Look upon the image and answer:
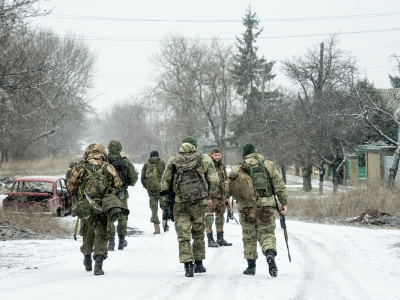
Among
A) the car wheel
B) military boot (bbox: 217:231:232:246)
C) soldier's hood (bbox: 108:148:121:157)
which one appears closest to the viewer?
soldier's hood (bbox: 108:148:121:157)

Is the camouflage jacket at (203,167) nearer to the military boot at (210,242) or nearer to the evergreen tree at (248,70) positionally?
the military boot at (210,242)

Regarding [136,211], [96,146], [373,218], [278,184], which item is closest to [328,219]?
[373,218]

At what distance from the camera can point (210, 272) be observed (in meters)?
7.80

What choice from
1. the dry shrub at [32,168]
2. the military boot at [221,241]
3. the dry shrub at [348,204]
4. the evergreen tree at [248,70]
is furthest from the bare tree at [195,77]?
the military boot at [221,241]

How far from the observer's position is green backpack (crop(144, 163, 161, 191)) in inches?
499

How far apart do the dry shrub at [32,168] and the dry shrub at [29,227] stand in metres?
24.7

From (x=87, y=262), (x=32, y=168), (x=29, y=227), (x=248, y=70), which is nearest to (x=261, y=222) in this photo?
(x=87, y=262)

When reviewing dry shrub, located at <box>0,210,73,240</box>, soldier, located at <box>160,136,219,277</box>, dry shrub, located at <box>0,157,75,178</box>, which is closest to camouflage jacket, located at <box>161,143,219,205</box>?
soldier, located at <box>160,136,219,277</box>

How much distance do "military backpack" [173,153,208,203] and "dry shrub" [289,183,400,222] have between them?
31.6ft

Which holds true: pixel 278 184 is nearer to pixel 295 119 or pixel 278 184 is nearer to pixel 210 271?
pixel 210 271

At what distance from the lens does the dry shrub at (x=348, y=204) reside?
16.7 m

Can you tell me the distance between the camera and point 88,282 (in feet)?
22.1

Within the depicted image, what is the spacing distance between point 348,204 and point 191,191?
10596 millimetres

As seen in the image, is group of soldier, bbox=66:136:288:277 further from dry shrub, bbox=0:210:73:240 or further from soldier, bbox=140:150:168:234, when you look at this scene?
dry shrub, bbox=0:210:73:240
